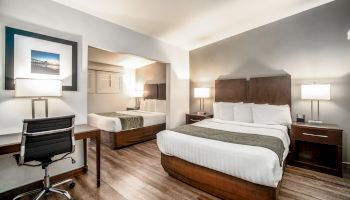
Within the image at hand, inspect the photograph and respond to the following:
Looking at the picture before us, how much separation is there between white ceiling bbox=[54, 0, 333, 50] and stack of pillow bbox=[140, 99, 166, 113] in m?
2.08

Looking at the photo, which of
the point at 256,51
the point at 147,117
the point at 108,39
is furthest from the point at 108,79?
the point at 256,51

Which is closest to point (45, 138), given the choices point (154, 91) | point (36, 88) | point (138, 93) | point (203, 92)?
point (36, 88)

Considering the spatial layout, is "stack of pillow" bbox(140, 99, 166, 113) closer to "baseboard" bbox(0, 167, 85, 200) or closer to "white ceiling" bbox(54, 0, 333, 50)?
"white ceiling" bbox(54, 0, 333, 50)

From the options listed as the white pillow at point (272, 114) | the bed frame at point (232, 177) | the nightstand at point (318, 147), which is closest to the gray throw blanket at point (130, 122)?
the bed frame at point (232, 177)

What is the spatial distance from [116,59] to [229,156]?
4.84 meters

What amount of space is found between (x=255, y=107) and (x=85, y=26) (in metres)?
3.53

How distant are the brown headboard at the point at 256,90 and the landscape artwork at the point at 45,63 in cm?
349

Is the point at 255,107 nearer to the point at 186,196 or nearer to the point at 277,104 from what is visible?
the point at 277,104

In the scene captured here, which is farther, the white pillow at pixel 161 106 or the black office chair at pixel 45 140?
the white pillow at pixel 161 106

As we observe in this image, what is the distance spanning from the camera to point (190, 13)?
304 cm

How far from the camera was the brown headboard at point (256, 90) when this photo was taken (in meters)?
3.32

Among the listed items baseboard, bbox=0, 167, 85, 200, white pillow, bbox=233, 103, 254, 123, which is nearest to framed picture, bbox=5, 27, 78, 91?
baseboard, bbox=0, 167, 85, 200

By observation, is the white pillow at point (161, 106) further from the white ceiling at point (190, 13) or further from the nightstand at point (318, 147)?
the nightstand at point (318, 147)

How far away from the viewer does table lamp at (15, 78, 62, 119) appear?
1837mm
